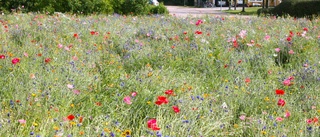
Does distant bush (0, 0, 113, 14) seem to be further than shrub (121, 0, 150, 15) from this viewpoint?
No

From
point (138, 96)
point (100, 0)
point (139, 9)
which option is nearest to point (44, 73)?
point (138, 96)

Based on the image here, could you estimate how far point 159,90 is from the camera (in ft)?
13.0

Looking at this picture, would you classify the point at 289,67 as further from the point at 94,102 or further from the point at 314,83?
the point at 94,102

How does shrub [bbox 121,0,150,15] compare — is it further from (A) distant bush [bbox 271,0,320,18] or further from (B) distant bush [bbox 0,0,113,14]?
(A) distant bush [bbox 271,0,320,18]

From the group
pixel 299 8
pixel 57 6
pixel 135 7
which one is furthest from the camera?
pixel 299 8

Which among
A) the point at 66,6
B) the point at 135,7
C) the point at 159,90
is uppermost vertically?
the point at 66,6

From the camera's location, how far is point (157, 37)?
293 inches

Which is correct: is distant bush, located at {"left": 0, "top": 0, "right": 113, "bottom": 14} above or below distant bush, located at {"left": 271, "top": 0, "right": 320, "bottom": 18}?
above

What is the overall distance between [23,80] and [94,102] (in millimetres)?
776

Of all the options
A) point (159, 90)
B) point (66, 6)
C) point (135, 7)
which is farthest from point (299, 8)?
point (159, 90)

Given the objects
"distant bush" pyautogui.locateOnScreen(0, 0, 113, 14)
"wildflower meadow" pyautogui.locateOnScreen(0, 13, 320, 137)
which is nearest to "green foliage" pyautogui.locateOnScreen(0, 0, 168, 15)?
"distant bush" pyautogui.locateOnScreen(0, 0, 113, 14)

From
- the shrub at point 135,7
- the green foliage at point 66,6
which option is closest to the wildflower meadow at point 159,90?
the green foliage at point 66,6

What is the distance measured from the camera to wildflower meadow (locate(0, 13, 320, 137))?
10.2ft

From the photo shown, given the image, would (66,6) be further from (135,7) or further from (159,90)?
(159,90)
